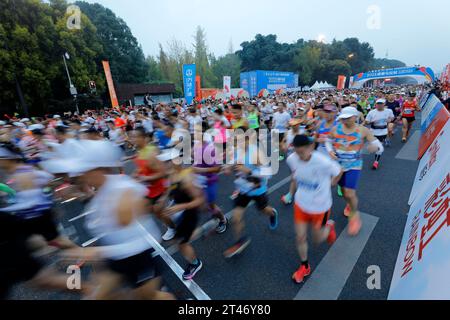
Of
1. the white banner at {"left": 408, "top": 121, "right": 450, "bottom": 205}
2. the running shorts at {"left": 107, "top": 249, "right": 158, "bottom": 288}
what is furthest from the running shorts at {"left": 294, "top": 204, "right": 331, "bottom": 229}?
the white banner at {"left": 408, "top": 121, "right": 450, "bottom": 205}

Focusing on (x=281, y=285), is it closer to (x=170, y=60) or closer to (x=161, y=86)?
(x=161, y=86)

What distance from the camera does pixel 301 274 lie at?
2670mm

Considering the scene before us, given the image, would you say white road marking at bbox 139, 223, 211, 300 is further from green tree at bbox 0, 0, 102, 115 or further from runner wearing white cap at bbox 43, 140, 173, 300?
green tree at bbox 0, 0, 102, 115

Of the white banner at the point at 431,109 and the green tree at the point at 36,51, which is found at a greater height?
the green tree at the point at 36,51

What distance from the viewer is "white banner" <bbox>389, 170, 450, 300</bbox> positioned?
1738 millimetres

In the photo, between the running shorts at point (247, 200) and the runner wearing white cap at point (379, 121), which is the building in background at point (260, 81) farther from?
the running shorts at point (247, 200)

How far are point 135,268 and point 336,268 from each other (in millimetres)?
2446

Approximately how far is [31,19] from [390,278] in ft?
89.0

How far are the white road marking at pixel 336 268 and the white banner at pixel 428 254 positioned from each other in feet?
1.50

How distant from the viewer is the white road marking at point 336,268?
2512 mm

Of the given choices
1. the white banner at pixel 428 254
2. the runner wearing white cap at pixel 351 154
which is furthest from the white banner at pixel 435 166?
the runner wearing white cap at pixel 351 154

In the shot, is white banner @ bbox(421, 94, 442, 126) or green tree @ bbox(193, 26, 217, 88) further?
green tree @ bbox(193, 26, 217, 88)

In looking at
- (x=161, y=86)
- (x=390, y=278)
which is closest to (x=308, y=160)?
(x=390, y=278)

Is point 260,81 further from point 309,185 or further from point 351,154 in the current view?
point 309,185
